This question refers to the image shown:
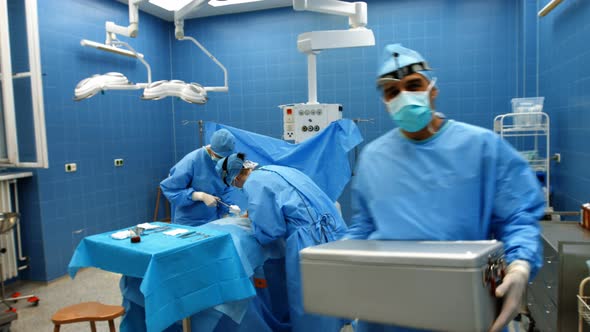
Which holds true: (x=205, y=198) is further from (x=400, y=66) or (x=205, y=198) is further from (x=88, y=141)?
(x=400, y=66)

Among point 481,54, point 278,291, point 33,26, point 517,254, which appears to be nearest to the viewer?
point 517,254

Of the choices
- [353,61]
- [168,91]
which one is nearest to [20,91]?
[168,91]

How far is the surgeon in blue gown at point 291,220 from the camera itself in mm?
2426

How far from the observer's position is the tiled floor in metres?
3.21

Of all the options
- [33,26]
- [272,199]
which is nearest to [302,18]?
[33,26]

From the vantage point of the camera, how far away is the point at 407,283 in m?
0.99

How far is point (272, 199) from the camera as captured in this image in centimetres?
244

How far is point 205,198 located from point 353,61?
2779 millimetres

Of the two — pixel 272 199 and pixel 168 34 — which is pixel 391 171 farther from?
pixel 168 34

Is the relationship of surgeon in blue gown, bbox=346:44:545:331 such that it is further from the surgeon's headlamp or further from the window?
the window

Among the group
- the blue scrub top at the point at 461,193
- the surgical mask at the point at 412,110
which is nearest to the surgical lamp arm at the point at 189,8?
the surgical mask at the point at 412,110

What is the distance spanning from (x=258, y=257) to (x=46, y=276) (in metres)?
2.66

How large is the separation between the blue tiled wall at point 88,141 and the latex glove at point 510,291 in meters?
4.13

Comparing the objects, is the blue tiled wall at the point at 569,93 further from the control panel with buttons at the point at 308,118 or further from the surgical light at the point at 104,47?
the surgical light at the point at 104,47
